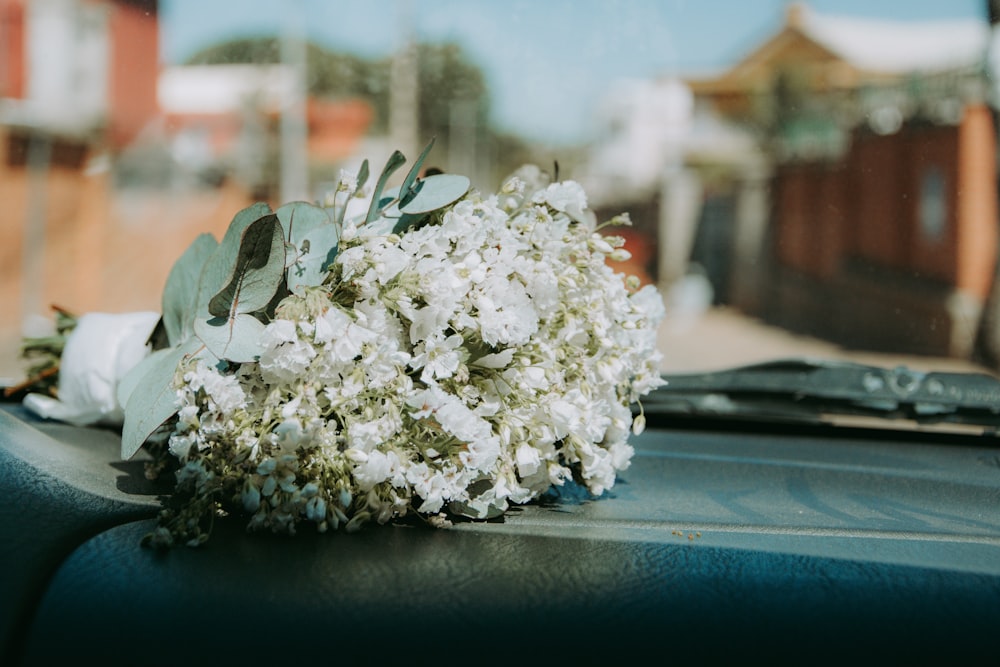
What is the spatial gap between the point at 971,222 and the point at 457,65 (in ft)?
28.0

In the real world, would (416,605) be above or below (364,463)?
below

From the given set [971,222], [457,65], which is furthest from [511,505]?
[971,222]

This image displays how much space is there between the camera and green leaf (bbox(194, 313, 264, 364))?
68.2 inches

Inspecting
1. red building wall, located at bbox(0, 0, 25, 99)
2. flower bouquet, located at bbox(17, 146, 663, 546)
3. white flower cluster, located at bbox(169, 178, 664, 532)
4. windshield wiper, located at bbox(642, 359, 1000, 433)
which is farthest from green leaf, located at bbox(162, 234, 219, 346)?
red building wall, located at bbox(0, 0, 25, 99)

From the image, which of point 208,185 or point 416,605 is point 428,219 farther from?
point 208,185

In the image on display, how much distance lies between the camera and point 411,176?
6.45 ft

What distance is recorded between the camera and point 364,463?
168 centimetres

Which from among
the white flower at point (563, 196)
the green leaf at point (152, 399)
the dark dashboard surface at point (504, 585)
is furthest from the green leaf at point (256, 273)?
the white flower at point (563, 196)

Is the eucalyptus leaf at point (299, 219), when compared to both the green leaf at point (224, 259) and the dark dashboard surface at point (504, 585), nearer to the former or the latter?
the green leaf at point (224, 259)

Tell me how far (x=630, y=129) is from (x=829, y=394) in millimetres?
23099

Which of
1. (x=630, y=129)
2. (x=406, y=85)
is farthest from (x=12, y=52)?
(x=630, y=129)

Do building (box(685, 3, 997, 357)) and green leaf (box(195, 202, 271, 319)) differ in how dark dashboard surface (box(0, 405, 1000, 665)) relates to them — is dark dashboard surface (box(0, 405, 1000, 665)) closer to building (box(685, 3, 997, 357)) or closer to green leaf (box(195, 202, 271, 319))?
green leaf (box(195, 202, 271, 319))

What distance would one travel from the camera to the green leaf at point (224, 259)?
1823mm

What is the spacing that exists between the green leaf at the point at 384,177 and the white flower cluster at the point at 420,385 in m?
0.04
